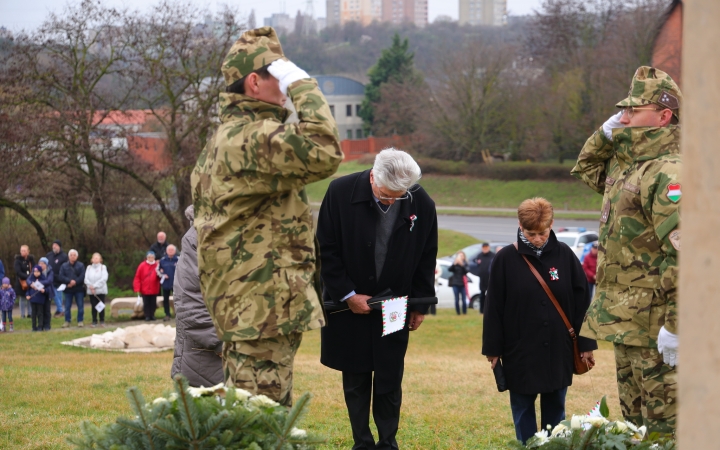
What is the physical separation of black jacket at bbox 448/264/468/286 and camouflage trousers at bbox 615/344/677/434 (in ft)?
Result: 53.7

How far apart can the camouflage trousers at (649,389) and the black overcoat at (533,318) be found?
662 millimetres

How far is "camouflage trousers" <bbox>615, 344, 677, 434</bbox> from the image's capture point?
14.4 ft

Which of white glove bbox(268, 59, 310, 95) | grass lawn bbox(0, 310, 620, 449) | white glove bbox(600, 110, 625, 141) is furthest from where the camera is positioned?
grass lawn bbox(0, 310, 620, 449)

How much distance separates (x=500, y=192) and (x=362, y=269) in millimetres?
47310

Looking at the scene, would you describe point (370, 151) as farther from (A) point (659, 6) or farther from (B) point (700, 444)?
(B) point (700, 444)

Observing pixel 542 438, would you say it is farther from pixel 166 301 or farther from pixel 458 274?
pixel 458 274

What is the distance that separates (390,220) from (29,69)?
23828 mm

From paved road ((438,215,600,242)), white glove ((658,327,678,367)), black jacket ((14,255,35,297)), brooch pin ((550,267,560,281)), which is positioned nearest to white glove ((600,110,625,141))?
brooch pin ((550,267,560,281))

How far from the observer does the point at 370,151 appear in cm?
7188

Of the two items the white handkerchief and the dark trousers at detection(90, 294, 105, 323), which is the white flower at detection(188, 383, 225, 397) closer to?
the white handkerchief

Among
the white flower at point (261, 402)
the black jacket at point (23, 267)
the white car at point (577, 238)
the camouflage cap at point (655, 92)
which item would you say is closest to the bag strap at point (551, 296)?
the camouflage cap at point (655, 92)

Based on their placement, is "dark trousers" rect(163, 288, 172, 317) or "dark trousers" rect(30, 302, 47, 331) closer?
"dark trousers" rect(30, 302, 47, 331)

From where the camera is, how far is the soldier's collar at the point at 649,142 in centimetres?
461

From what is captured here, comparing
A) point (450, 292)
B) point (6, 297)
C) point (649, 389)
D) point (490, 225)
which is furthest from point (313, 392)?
point (490, 225)
